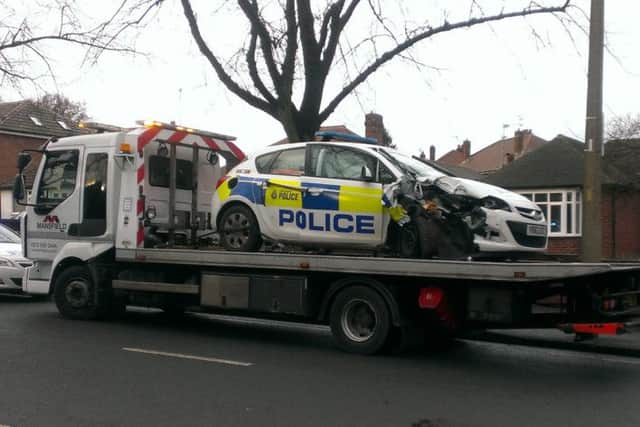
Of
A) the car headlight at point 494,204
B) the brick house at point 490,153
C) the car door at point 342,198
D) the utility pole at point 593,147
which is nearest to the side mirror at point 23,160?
the car door at point 342,198

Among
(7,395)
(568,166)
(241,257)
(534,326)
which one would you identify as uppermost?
(568,166)

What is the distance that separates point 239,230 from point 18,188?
145 inches

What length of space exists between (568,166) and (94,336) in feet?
70.8

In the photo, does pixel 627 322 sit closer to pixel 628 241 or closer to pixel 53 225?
pixel 53 225

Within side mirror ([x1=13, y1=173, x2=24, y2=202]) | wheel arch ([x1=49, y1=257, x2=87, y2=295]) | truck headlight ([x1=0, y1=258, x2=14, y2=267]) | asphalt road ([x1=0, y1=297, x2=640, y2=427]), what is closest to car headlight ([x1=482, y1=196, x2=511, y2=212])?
asphalt road ([x1=0, y1=297, x2=640, y2=427])

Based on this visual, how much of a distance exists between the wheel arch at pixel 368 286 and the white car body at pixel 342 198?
1.59ft

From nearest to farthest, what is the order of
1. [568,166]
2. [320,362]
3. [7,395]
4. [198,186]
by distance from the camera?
[7,395] → [320,362] → [198,186] → [568,166]

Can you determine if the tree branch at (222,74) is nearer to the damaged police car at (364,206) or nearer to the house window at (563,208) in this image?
the damaged police car at (364,206)

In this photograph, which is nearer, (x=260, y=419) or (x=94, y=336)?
(x=260, y=419)

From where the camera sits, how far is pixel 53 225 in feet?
38.1

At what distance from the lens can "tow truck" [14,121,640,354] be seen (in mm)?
7789

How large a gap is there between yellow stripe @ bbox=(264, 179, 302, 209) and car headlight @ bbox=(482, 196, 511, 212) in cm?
240

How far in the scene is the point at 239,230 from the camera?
998cm

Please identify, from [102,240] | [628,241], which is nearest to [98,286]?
[102,240]
